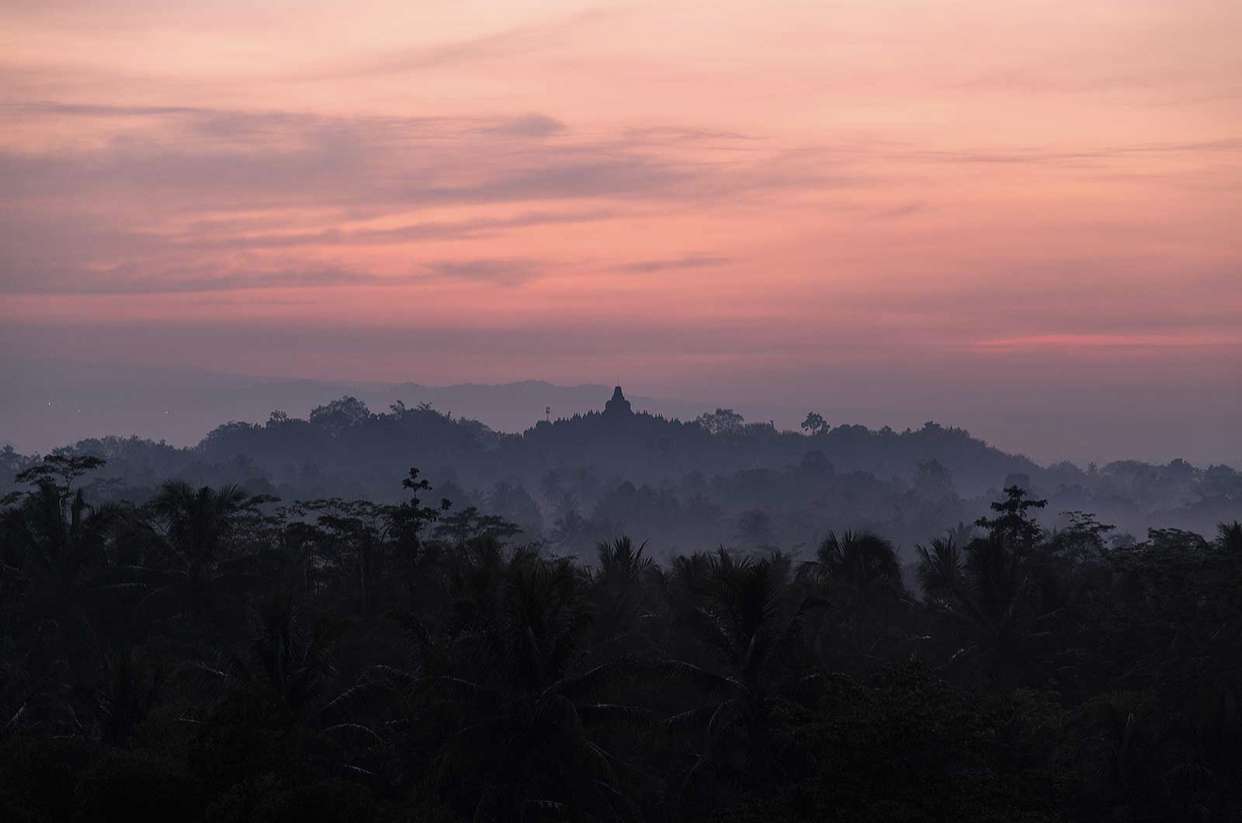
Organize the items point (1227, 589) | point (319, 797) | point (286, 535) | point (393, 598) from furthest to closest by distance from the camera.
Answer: point (286, 535), point (393, 598), point (1227, 589), point (319, 797)

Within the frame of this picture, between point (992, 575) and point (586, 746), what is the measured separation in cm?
2117

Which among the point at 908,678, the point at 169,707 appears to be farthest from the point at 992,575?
the point at 169,707

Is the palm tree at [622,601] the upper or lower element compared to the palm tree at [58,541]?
lower

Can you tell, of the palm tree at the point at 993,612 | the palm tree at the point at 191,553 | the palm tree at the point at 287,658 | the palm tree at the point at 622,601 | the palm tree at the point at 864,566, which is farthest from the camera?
the palm tree at the point at 864,566

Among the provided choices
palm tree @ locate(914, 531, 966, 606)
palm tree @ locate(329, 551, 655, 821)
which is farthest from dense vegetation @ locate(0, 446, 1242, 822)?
palm tree @ locate(914, 531, 966, 606)

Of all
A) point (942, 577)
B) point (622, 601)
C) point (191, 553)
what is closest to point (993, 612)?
point (942, 577)

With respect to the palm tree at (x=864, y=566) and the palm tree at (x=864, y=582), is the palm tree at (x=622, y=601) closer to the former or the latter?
the palm tree at (x=864, y=582)

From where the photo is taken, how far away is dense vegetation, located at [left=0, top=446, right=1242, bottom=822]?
24734 millimetres

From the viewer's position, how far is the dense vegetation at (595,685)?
2473 cm

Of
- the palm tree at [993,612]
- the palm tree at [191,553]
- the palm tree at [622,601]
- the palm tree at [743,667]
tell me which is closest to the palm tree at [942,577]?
the palm tree at [993,612]

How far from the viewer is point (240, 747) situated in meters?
23.6

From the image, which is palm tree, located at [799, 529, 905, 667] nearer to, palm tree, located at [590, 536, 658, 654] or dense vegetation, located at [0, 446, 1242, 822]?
dense vegetation, located at [0, 446, 1242, 822]

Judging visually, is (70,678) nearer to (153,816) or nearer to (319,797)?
(153,816)

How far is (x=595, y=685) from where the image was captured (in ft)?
92.8
